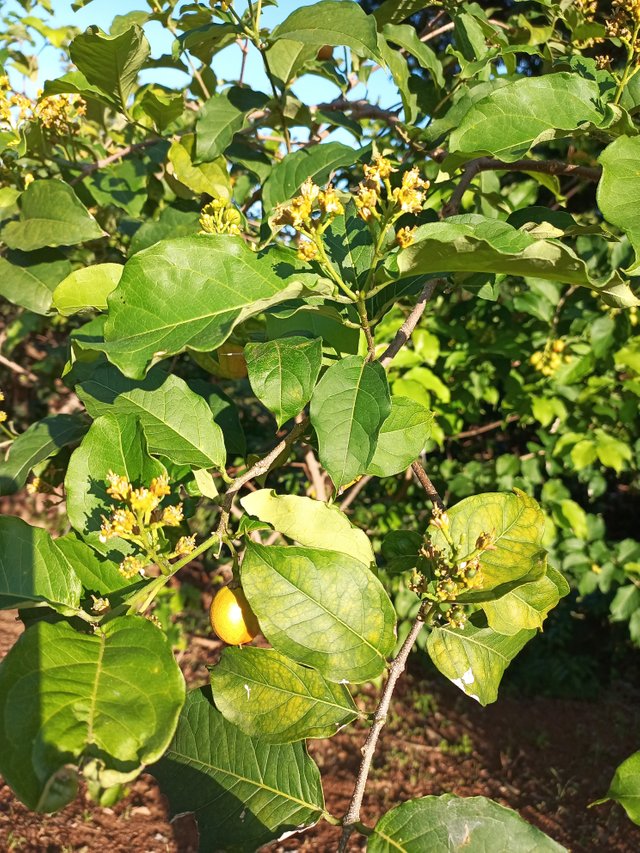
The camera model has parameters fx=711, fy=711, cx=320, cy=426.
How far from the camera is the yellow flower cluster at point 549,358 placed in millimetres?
2627

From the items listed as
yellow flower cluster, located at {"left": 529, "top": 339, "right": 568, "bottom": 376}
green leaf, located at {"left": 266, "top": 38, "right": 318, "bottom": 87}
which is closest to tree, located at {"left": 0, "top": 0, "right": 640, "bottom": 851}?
green leaf, located at {"left": 266, "top": 38, "right": 318, "bottom": 87}

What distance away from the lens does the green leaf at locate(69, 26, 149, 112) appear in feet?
4.13

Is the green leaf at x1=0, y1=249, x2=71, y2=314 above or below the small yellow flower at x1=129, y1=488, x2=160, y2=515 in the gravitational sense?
above

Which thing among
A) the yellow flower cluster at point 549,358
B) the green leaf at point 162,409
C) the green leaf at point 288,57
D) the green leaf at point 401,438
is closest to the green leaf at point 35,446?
the green leaf at point 162,409

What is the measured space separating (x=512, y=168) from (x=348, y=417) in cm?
69

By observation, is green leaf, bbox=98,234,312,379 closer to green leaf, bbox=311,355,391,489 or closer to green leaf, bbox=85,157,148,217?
green leaf, bbox=311,355,391,489

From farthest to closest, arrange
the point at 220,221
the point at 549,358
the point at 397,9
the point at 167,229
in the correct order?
the point at 549,358
the point at 397,9
the point at 167,229
the point at 220,221

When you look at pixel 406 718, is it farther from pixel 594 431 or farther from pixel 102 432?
pixel 102 432

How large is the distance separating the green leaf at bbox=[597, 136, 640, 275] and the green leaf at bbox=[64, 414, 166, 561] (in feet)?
2.10

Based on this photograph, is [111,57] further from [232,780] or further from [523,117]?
[232,780]

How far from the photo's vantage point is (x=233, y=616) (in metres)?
0.92

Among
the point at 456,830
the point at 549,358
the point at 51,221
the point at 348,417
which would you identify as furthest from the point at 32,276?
the point at 549,358

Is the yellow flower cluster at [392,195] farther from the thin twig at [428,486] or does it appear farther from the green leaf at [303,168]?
the green leaf at [303,168]

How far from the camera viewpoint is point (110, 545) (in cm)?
89
